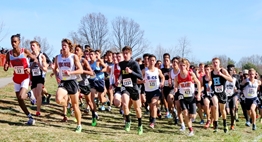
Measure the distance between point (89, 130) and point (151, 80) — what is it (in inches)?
97.4

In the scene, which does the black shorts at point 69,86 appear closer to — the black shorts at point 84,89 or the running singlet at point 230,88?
the black shorts at point 84,89

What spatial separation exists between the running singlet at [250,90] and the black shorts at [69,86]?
681 centimetres

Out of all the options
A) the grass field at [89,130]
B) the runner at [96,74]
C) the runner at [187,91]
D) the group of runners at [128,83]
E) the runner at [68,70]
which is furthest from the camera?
the runner at [96,74]

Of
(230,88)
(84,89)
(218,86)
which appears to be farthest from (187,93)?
(230,88)

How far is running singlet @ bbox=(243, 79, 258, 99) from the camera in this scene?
1116 cm

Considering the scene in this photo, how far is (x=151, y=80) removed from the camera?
9250 mm

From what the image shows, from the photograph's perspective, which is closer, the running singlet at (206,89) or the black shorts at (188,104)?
the black shorts at (188,104)

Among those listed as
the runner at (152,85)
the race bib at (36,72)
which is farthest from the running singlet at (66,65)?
the runner at (152,85)

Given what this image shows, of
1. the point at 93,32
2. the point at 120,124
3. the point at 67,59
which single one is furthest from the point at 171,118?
the point at 93,32

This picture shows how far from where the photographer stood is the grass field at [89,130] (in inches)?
263

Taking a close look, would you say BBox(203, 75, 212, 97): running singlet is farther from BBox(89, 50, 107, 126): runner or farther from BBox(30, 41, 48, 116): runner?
BBox(30, 41, 48, 116): runner

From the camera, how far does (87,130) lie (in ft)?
26.1

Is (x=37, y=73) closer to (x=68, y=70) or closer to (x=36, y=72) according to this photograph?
(x=36, y=72)

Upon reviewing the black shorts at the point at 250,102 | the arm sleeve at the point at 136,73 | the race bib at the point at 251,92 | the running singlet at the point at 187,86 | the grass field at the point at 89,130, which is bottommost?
the grass field at the point at 89,130
